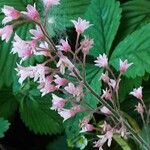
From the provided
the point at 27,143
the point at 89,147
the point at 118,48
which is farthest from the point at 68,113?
the point at 27,143

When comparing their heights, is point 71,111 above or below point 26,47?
below

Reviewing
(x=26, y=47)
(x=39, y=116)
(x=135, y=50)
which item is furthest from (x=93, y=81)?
(x=26, y=47)

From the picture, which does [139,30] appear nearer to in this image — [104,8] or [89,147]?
[104,8]

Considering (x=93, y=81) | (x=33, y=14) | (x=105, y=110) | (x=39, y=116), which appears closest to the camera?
(x=33, y=14)

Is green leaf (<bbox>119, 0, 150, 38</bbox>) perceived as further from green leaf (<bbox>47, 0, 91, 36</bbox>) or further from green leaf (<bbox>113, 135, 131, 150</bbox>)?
green leaf (<bbox>113, 135, 131, 150</bbox>)

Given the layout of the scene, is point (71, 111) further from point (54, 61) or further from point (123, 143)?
point (123, 143)

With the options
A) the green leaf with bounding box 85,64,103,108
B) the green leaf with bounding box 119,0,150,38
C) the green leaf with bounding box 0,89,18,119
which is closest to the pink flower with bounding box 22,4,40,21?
the green leaf with bounding box 85,64,103,108
